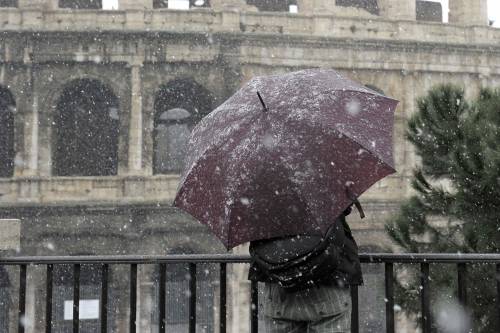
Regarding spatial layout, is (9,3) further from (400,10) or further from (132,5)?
(400,10)

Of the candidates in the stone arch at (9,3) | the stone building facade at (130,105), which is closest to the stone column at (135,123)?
the stone building facade at (130,105)

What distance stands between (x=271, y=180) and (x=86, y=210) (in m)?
15.5

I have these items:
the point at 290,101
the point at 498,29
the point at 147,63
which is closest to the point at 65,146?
the point at 147,63

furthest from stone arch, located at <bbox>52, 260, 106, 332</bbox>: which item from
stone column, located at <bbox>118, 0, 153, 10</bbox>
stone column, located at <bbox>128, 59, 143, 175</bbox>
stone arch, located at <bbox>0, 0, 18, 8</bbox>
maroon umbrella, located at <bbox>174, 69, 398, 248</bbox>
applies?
maroon umbrella, located at <bbox>174, 69, 398, 248</bbox>

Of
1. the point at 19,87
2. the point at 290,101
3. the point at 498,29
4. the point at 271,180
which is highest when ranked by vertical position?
the point at 498,29

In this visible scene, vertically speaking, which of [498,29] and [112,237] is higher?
[498,29]

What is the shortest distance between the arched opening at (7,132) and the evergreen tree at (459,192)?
11.7 metres

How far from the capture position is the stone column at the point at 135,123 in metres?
18.0

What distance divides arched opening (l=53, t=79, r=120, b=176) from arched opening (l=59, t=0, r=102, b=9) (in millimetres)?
3700

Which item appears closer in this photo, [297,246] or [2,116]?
[297,246]

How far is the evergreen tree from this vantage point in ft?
29.3

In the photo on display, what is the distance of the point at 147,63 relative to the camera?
60.4 ft

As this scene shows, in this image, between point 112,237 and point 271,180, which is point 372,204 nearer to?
point 112,237

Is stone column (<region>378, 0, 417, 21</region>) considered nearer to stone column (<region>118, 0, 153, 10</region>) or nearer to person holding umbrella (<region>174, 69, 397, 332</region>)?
stone column (<region>118, 0, 153, 10</region>)
